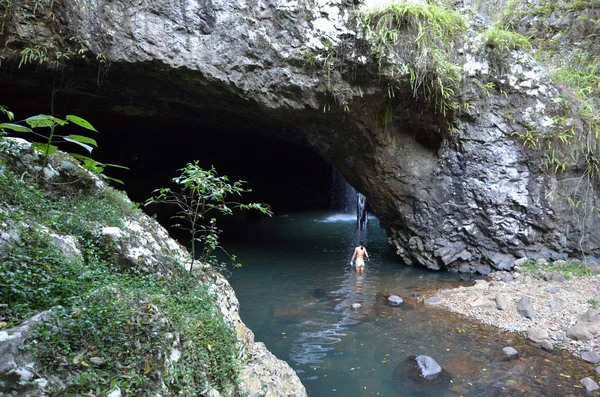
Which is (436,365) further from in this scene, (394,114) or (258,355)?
(394,114)

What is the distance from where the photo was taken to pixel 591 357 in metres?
5.10

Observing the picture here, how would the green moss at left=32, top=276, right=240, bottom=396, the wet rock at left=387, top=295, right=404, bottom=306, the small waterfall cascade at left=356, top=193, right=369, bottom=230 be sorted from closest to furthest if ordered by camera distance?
1. the green moss at left=32, top=276, right=240, bottom=396
2. the wet rock at left=387, top=295, right=404, bottom=306
3. the small waterfall cascade at left=356, top=193, right=369, bottom=230

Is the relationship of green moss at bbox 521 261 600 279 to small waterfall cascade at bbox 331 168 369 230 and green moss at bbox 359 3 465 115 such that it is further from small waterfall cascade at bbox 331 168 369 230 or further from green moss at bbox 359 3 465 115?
small waterfall cascade at bbox 331 168 369 230

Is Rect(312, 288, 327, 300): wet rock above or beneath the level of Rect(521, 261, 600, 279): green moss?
beneath

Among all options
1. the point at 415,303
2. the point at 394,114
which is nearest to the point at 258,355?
the point at 415,303

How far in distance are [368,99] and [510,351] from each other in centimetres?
547

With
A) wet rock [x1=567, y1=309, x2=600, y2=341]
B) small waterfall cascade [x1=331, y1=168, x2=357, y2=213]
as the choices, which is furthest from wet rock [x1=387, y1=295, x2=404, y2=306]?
small waterfall cascade [x1=331, y1=168, x2=357, y2=213]

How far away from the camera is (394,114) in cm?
898

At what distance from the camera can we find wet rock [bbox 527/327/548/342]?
5686 millimetres

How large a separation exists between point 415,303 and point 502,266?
3033 millimetres

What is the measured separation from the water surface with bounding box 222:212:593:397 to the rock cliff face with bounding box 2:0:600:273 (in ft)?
5.42

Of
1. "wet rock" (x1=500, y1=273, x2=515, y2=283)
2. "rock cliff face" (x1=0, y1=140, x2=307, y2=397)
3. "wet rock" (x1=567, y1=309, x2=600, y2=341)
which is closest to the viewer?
"rock cliff face" (x1=0, y1=140, x2=307, y2=397)

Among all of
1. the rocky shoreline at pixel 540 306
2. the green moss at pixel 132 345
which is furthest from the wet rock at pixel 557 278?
the green moss at pixel 132 345

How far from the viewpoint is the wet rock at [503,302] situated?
6.71m
